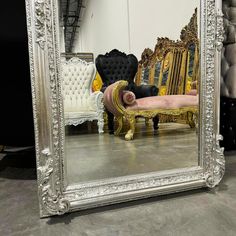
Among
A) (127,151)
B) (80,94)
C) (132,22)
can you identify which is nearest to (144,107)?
(127,151)

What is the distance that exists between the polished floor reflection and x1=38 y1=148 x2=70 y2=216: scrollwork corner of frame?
8 centimetres

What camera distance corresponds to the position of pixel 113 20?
4.21 ft

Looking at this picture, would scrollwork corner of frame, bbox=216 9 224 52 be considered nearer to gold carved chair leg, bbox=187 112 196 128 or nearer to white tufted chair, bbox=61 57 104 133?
gold carved chair leg, bbox=187 112 196 128

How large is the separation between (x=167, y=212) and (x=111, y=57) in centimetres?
79

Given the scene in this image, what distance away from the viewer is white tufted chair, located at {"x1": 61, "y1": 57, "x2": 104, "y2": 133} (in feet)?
3.59

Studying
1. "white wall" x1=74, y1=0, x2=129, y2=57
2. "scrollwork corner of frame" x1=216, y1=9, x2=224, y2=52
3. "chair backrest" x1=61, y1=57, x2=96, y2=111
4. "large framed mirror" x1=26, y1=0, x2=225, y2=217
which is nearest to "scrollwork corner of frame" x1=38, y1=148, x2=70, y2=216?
"large framed mirror" x1=26, y1=0, x2=225, y2=217

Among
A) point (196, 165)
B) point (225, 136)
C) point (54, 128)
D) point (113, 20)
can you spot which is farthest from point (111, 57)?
point (225, 136)

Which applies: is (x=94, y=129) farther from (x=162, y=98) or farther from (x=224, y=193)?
(x=224, y=193)

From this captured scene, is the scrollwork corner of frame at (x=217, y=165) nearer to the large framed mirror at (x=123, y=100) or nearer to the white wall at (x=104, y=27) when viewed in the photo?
the large framed mirror at (x=123, y=100)

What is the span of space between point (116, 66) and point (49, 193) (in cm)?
68

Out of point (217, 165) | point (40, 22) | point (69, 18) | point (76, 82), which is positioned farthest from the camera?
point (217, 165)

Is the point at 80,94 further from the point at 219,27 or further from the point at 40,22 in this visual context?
the point at 219,27

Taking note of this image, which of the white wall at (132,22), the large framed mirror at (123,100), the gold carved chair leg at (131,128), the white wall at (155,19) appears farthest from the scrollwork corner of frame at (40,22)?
the gold carved chair leg at (131,128)

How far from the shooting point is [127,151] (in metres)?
1.28
